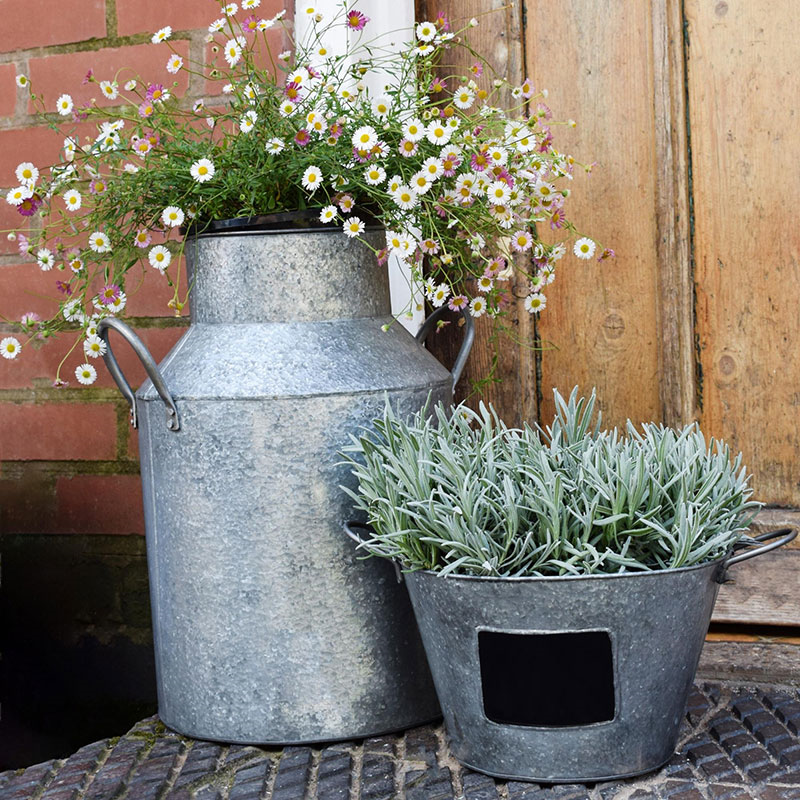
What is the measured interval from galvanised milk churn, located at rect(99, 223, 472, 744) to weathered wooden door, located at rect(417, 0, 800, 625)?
1.42ft

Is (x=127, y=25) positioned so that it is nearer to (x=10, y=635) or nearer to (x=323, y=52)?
(x=323, y=52)

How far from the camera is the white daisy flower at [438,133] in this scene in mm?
1274

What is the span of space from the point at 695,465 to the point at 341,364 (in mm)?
465

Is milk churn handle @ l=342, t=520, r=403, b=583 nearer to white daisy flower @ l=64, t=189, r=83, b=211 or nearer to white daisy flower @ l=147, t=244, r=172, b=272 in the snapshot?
white daisy flower @ l=147, t=244, r=172, b=272

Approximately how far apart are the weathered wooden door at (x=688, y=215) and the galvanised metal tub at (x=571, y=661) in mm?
493

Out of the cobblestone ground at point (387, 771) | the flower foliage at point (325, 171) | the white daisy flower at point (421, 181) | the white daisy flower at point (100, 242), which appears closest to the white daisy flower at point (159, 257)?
the flower foliage at point (325, 171)

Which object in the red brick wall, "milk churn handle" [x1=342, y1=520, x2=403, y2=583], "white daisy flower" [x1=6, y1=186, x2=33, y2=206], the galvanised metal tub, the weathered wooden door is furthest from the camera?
the red brick wall

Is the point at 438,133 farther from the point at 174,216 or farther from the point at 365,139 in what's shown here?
the point at 174,216

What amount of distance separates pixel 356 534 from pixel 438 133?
529 millimetres

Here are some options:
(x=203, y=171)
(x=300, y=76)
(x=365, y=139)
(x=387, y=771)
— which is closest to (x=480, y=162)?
(x=365, y=139)

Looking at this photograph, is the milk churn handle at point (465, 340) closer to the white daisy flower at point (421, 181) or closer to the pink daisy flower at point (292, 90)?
the white daisy flower at point (421, 181)

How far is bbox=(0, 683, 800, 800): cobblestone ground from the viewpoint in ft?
3.93

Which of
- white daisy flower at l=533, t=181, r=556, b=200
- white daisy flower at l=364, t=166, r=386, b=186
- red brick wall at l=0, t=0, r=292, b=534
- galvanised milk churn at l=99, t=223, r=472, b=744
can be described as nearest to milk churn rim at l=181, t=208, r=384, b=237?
galvanised milk churn at l=99, t=223, r=472, b=744

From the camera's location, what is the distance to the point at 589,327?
1695 millimetres
